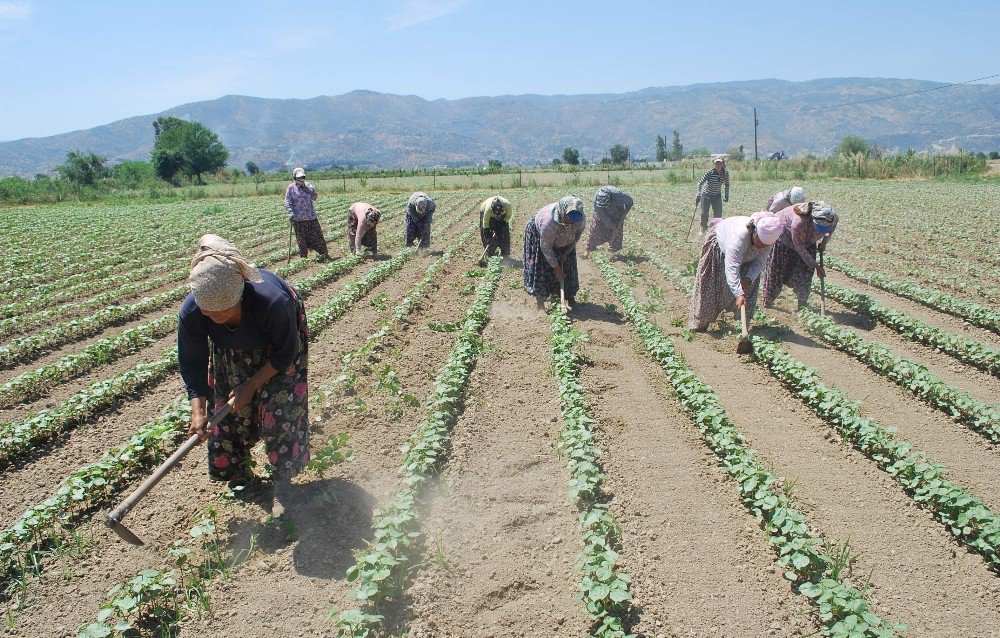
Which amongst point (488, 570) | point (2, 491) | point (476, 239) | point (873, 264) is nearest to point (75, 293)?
point (2, 491)

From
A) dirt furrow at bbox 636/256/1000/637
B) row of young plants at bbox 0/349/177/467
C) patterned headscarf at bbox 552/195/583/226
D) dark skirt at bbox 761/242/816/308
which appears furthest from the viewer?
dark skirt at bbox 761/242/816/308

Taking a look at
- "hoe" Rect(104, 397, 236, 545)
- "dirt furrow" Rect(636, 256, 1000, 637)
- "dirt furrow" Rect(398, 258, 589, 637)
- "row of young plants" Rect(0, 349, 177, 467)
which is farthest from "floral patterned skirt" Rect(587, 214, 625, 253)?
"hoe" Rect(104, 397, 236, 545)

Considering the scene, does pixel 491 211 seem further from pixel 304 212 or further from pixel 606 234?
pixel 304 212

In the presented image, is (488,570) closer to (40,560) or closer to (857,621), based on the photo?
(857,621)

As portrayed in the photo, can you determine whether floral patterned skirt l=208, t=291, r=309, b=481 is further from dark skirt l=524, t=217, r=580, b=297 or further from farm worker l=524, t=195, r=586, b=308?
dark skirt l=524, t=217, r=580, b=297

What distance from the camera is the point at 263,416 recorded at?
352 cm

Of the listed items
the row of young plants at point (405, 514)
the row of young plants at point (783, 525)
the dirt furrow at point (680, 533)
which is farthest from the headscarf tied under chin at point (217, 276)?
the row of young plants at point (783, 525)

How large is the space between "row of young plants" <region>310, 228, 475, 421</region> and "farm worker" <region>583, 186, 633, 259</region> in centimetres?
279

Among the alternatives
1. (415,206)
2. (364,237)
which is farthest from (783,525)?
(364,237)

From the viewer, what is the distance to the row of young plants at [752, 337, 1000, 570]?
3.23 meters

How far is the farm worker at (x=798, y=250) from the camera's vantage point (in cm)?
699

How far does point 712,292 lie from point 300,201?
683 cm

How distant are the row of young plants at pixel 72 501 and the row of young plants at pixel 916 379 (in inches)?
228

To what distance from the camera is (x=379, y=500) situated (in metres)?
3.78
